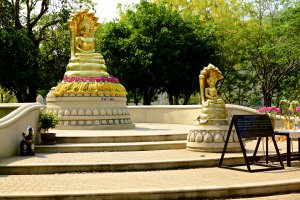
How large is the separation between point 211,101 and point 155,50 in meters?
17.5

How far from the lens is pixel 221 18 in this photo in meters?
35.7

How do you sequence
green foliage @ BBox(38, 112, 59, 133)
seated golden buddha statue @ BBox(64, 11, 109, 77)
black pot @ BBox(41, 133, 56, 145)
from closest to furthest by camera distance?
black pot @ BBox(41, 133, 56, 145), green foliage @ BBox(38, 112, 59, 133), seated golden buddha statue @ BBox(64, 11, 109, 77)

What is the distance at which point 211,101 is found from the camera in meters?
12.2

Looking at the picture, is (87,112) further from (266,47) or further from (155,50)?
(266,47)

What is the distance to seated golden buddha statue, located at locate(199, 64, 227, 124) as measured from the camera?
11.7 m

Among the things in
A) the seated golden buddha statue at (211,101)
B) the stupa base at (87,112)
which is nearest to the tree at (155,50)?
the stupa base at (87,112)

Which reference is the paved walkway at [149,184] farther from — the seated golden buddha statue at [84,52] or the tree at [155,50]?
the tree at [155,50]

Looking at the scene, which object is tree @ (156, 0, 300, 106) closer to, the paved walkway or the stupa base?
the stupa base

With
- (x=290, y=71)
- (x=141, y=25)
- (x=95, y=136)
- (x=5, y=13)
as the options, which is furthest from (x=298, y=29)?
(x=5, y=13)

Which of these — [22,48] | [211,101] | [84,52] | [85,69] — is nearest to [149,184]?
[211,101]

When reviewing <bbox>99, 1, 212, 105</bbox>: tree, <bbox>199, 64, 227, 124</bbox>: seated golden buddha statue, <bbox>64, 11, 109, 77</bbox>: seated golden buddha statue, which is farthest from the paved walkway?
<bbox>99, 1, 212, 105</bbox>: tree

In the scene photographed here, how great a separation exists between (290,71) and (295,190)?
25.9 metres

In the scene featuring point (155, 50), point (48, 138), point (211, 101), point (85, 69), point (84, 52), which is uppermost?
point (155, 50)

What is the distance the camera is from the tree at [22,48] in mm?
27291
